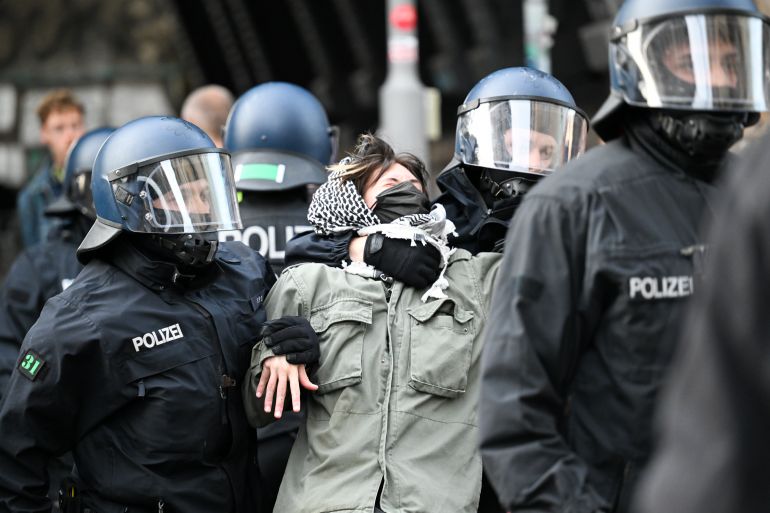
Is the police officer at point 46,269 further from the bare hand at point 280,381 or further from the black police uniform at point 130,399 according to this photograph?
the bare hand at point 280,381

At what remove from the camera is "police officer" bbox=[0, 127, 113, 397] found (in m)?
5.19

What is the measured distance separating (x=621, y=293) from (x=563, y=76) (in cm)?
980

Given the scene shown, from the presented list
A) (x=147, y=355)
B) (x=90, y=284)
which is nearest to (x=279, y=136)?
(x=90, y=284)

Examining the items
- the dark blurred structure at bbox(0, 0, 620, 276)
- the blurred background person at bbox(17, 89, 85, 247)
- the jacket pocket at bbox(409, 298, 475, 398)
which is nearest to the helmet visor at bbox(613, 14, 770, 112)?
the jacket pocket at bbox(409, 298, 475, 398)

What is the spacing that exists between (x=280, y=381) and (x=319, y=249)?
480mm

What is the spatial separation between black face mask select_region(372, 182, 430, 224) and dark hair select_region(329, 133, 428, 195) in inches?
3.7

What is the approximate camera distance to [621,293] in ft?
8.39

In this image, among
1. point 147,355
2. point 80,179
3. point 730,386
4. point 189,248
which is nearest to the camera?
point 730,386

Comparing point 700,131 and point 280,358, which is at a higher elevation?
point 700,131

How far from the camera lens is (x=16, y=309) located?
5.24 m

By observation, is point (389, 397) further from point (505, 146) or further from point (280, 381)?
point (505, 146)

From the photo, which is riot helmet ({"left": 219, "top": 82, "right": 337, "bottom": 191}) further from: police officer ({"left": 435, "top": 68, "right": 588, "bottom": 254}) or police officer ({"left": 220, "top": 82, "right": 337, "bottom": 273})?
police officer ({"left": 435, "top": 68, "right": 588, "bottom": 254})

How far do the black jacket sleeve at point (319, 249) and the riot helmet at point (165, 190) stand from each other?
20cm

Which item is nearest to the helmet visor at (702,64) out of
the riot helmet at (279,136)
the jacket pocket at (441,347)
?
the jacket pocket at (441,347)
